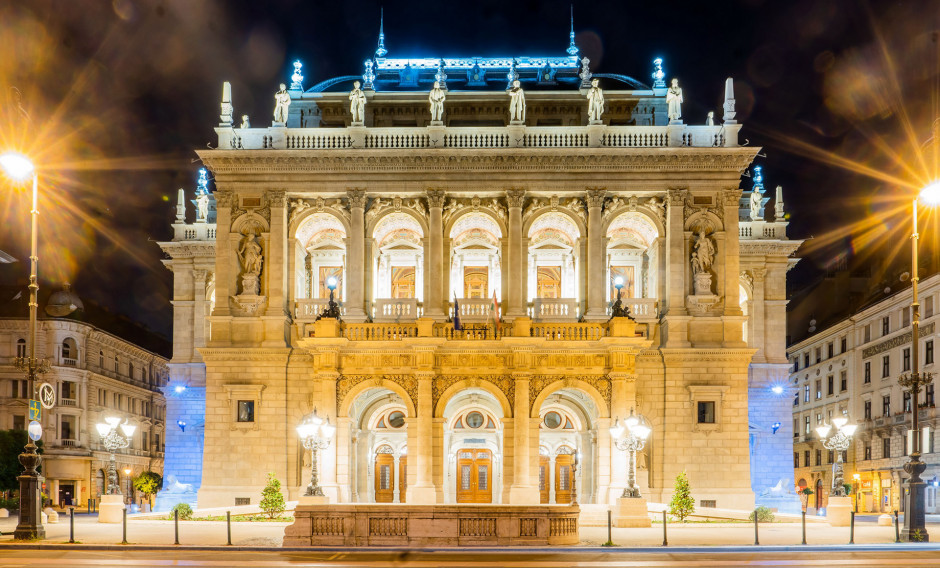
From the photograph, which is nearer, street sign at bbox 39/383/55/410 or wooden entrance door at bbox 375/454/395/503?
street sign at bbox 39/383/55/410

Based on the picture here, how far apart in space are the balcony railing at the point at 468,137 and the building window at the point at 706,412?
13169 mm

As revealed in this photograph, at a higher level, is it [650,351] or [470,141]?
[470,141]

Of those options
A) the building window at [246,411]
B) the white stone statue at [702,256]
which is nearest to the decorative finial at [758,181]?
the white stone statue at [702,256]

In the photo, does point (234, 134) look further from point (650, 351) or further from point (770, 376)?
point (770, 376)

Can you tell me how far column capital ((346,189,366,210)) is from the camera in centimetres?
5303

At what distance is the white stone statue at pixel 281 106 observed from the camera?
2122 inches

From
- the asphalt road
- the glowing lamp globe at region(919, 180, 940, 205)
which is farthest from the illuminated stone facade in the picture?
the asphalt road

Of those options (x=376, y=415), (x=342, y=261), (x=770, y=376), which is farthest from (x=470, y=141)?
(x=770, y=376)

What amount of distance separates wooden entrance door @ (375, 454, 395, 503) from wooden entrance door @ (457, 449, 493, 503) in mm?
3456

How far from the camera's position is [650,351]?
51.5 metres

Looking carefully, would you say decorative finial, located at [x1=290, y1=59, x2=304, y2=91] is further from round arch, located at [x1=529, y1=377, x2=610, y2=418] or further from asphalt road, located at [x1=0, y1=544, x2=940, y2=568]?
asphalt road, located at [x1=0, y1=544, x2=940, y2=568]

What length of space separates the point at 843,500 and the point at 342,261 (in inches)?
1221

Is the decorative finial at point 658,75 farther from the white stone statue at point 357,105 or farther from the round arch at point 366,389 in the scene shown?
the round arch at point 366,389

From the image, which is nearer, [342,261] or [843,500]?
[843,500]
